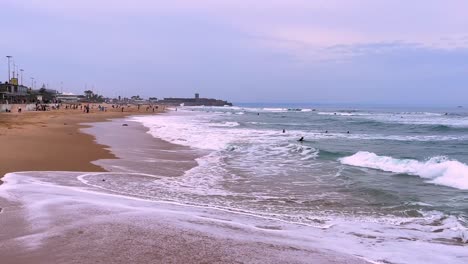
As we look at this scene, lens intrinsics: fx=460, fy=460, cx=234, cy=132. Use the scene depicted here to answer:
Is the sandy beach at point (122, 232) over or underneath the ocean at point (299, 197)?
over

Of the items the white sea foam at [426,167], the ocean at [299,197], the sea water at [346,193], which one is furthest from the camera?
the white sea foam at [426,167]

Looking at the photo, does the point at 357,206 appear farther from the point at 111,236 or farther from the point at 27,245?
the point at 27,245

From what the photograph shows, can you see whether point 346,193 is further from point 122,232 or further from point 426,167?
point 122,232

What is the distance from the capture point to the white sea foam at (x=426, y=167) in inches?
524

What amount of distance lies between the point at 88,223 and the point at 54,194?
256cm

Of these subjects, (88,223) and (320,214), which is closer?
(88,223)

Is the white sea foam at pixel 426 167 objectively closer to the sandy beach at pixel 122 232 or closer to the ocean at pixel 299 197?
the ocean at pixel 299 197

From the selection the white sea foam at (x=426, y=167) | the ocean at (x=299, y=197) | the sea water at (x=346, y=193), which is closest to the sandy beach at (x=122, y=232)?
the ocean at (x=299, y=197)

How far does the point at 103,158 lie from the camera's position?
52.9 feet

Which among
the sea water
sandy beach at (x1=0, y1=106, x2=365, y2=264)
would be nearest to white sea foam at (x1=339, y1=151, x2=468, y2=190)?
the sea water

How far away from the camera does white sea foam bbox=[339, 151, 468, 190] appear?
13.3 metres

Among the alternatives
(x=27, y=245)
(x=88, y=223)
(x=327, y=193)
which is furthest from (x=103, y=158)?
(x=27, y=245)

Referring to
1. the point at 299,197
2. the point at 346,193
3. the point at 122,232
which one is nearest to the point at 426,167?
the point at 346,193

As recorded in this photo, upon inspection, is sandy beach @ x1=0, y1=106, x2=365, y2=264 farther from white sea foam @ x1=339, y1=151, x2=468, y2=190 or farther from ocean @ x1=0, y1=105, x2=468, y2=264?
white sea foam @ x1=339, y1=151, x2=468, y2=190
